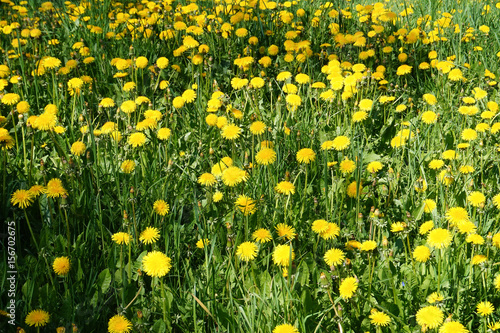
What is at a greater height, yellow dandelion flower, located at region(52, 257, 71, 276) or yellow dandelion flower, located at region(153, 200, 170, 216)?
yellow dandelion flower, located at region(153, 200, 170, 216)

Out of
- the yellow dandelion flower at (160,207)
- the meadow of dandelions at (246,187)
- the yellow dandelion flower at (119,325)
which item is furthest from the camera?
the yellow dandelion flower at (160,207)

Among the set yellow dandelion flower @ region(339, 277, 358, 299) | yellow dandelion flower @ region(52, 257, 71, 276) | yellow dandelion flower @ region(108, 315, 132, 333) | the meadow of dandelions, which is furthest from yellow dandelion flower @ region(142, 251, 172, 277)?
yellow dandelion flower @ region(339, 277, 358, 299)

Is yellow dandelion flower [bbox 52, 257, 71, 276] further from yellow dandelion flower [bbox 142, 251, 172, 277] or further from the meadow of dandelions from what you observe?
yellow dandelion flower [bbox 142, 251, 172, 277]

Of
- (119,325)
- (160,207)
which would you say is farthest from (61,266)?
(160,207)

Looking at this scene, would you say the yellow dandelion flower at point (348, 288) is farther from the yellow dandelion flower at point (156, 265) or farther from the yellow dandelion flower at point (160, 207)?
the yellow dandelion flower at point (160, 207)

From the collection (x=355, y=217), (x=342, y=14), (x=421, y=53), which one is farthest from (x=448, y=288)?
(x=342, y=14)

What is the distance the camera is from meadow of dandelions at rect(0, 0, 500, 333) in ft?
5.89

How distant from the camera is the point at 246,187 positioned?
2.45 meters

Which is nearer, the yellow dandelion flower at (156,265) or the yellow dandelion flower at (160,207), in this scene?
the yellow dandelion flower at (156,265)

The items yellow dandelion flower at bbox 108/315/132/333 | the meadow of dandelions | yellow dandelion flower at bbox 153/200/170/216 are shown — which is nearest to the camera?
yellow dandelion flower at bbox 108/315/132/333

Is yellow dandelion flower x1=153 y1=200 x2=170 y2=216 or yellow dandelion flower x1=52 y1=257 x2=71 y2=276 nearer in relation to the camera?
yellow dandelion flower x1=52 y1=257 x2=71 y2=276

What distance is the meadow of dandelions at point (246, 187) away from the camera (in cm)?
179

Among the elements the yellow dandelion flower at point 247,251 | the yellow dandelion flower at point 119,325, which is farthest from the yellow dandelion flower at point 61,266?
the yellow dandelion flower at point 247,251

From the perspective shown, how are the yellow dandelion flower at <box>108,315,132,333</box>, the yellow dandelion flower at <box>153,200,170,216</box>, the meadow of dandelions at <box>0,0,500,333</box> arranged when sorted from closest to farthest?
the yellow dandelion flower at <box>108,315,132,333</box> → the meadow of dandelions at <box>0,0,500,333</box> → the yellow dandelion flower at <box>153,200,170,216</box>
